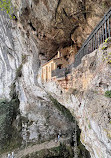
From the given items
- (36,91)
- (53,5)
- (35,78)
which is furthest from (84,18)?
(36,91)

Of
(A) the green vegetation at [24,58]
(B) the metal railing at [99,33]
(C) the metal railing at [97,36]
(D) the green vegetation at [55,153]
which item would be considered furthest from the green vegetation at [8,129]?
(B) the metal railing at [99,33]

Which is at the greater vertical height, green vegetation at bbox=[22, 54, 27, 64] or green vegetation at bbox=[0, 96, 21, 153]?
green vegetation at bbox=[22, 54, 27, 64]

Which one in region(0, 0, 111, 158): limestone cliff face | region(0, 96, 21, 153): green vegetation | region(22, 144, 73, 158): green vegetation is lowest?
region(22, 144, 73, 158): green vegetation

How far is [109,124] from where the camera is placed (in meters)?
1.39

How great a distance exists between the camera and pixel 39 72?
884cm

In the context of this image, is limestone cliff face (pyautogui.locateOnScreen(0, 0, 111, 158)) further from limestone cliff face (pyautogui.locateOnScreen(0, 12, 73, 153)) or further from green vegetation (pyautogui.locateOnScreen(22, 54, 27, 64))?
green vegetation (pyautogui.locateOnScreen(22, 54, 27, 64))

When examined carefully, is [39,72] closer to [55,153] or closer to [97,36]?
[97,36]

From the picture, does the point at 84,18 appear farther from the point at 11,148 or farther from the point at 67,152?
the point at 11,148

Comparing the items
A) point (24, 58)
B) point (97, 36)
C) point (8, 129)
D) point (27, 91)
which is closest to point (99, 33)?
point (97, 36)

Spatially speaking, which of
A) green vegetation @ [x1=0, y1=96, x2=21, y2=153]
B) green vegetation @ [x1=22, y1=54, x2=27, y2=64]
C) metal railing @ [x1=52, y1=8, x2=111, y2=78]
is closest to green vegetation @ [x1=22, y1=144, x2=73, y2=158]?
green vegetation @ [x1=0, y1=96, x2=21, y2=153]

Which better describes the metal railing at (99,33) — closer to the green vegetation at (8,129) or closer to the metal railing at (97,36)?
the metal railing at (97,36)

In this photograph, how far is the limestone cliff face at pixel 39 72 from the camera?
197 centimetres

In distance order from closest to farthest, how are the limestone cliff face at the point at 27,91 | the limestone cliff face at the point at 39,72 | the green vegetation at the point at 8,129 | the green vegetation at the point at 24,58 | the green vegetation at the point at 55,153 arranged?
the limestone cliff face at the point at 39,72, the green vegetation at the point at 55,153, the green vegetation at the point at 8,129, the limestone cliff face at the point at 27,91, the green vegetation at the point at 24,58

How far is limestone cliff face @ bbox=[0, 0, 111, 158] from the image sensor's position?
1974mm
